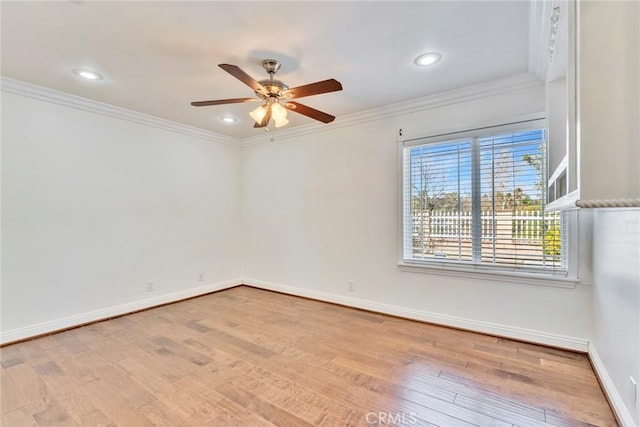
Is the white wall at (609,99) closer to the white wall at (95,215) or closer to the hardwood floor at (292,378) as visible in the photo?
the hardwood floor at (292,378)

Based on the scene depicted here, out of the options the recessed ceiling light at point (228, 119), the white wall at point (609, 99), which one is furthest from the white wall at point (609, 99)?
the recessed ceiling light at point (228, 119)

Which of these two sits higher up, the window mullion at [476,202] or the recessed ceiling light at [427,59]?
the recessed ceiling light at [427,59]

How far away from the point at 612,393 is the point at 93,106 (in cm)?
514

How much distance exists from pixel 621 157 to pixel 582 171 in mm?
89

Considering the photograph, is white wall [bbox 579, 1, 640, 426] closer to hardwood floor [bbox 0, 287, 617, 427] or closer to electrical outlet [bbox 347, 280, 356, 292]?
hardwood floor [bbox 0, 287, 617, 427]

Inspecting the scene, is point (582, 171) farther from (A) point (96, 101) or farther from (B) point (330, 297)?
(A) point (96, 101)

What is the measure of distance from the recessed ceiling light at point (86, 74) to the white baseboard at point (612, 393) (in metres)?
4.47

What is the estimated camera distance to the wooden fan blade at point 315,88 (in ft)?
6.89

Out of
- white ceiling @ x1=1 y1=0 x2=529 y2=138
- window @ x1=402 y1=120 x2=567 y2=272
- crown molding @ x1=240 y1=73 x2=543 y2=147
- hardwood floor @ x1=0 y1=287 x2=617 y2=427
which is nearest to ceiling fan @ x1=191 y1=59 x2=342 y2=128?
white ceiling @ x1=1 y1=0 x2=529 y2=138

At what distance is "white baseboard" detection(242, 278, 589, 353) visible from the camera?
2.63 m

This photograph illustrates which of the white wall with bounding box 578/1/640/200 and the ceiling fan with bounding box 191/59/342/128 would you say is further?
the ceiling fan with bounding box 191/59/342/128

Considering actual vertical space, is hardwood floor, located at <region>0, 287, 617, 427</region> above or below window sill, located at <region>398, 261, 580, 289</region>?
below

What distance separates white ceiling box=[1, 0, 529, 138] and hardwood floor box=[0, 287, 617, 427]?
8.04ft

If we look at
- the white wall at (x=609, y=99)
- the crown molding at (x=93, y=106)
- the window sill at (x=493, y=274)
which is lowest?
the window sill at (x=493, y=274)
